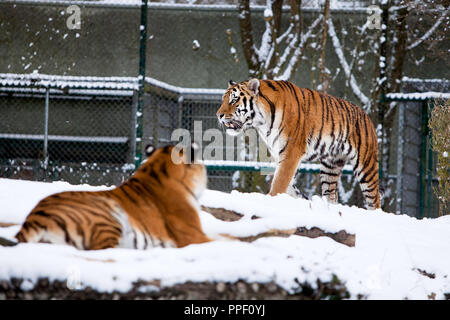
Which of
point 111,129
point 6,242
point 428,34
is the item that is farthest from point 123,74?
point 6,242

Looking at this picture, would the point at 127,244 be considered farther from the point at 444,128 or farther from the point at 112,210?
the point at 444,128

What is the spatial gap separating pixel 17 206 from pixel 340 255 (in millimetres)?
1508

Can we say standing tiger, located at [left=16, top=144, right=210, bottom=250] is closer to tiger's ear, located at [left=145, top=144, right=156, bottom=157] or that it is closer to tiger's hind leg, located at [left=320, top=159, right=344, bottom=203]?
tiger's ear, located at [left=145, top=144, right=156, bottom=157]

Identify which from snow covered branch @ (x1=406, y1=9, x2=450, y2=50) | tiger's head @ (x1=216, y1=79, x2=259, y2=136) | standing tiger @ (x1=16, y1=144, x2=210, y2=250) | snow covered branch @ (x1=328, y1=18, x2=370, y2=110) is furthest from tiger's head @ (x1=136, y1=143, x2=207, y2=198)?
snow covered branch @ (x1=406, y1=9, x2=450, y2=50)

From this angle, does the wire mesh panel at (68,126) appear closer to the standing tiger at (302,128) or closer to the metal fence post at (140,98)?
the metal fence post at (140,98)

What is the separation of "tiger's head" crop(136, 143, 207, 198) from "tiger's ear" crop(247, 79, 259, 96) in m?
2.66

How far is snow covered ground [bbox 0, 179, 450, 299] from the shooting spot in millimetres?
2109

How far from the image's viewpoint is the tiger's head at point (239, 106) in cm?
507

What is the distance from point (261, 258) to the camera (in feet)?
7.82

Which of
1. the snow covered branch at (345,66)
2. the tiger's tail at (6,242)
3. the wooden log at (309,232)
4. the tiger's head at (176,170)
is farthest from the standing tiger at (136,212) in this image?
the snow covered branch at (345,66)

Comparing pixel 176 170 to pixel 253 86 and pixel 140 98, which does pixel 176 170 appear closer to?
pixel 253 86

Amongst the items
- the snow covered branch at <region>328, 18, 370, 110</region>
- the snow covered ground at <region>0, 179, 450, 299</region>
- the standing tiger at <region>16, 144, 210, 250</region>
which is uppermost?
the snow covered branch at <region>328, 18, 370, 110</region>

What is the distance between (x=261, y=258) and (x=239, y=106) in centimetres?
282

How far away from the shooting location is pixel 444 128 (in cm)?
587
